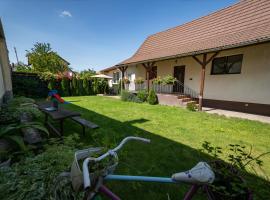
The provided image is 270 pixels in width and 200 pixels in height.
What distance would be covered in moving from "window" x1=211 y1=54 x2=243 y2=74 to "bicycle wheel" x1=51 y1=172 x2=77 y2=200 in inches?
342

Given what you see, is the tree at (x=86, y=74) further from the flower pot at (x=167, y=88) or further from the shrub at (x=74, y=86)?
the flower pot at (x=167, y=88)

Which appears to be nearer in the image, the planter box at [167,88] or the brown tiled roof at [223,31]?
the brown tiled roof at [223,31]

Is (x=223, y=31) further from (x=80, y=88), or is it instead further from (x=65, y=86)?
(x=65, y=86)

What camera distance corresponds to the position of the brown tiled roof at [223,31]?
21.4 ft

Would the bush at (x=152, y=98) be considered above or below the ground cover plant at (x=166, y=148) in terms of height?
above

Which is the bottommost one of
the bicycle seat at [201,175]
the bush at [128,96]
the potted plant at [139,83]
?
the bush at [128,96]

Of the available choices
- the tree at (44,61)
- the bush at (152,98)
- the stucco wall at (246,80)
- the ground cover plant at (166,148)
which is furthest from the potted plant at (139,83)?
the tree at (44,61)

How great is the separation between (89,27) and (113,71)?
23.1 feet

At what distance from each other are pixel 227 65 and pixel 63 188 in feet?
29.6

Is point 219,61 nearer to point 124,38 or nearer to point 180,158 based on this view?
point 180,158

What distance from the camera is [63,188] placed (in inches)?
39.8

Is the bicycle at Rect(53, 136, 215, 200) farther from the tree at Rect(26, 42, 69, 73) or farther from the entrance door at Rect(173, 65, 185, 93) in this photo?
the tree at Rect(26, 42, 69, 73)

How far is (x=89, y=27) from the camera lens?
13195mm

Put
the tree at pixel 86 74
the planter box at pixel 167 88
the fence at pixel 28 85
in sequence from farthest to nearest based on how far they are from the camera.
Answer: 1. the tree at pixel 86 74
2. the fence at pixel 28 85
3. the planter box at pixel 167 88
